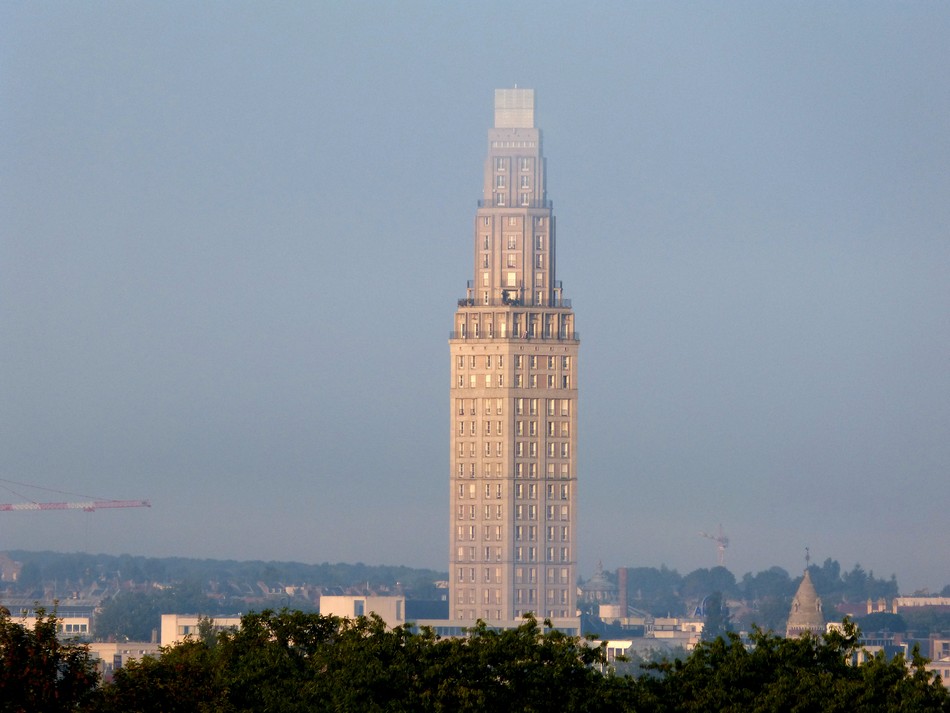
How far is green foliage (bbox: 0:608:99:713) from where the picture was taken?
74.4 metres

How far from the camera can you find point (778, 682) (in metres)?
93.6

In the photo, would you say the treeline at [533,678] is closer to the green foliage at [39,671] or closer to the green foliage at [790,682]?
the green foliage at [790,682]

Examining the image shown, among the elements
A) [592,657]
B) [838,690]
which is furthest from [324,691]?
[838,690]

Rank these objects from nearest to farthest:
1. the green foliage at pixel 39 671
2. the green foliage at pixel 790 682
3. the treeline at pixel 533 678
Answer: the green foliage at pixel 39 671 < the green foliage at pixel 790 682 < the treeline at pixel 533 678

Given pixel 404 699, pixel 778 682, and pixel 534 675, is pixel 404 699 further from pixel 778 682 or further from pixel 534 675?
pixel 778 682

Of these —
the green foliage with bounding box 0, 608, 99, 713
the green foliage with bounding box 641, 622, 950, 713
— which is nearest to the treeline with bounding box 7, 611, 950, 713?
the green foliage with bounding box 641, 622, 950, 713

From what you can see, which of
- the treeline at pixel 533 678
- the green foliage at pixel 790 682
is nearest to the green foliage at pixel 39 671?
the treeline at pixel 533 678

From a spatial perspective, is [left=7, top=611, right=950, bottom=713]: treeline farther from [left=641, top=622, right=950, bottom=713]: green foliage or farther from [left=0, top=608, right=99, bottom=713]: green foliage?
[left=0, top=608, right=99, bottom=713]: green foliage

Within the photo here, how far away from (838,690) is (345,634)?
1643 cm

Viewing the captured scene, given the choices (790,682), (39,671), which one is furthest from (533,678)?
(39,671)

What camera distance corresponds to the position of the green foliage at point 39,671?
74.4 metres

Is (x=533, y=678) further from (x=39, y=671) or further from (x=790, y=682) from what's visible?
(x=39, y=671)

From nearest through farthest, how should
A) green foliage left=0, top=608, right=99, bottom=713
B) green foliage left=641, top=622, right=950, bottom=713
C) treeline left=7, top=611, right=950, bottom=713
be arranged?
green foliage left=0, top=608, right=99, bottom=713 < green foliage left=641, top=622, right=950, bottom=713 < treeline left=7, top=611, right=950, bottom=713

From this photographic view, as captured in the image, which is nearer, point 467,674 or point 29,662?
point 29,662
